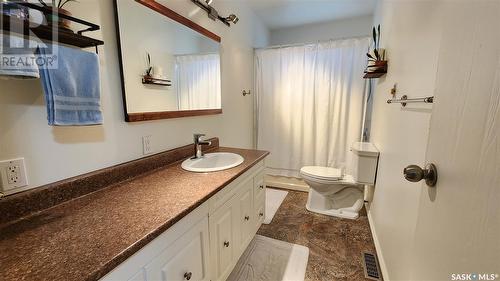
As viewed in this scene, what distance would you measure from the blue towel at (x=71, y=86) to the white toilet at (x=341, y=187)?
77.3 inches

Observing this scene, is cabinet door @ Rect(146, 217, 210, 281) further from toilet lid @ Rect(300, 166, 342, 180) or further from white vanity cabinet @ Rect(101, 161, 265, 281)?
toilet lid @ Rect(300, 166, 342, 180)

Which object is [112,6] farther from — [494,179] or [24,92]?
[494,179]

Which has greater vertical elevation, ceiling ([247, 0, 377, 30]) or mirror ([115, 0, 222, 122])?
ceiling ([247, 0, 377, 30])

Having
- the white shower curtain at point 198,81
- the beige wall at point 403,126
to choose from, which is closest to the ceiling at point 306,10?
the beige wall at point 403,126

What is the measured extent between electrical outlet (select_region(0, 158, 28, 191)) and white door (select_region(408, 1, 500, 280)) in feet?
4.41

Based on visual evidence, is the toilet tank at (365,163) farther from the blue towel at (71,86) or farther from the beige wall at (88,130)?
the blue towel at (71,86)

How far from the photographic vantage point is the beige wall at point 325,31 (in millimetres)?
2859

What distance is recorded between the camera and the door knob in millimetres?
601

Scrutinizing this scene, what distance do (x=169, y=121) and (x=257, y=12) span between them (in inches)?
79.3

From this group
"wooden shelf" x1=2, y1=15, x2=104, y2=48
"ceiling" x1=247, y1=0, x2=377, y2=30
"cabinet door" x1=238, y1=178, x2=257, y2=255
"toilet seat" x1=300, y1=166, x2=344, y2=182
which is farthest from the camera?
"ceiling" x1=247, y1=0, x2=377, y2=30

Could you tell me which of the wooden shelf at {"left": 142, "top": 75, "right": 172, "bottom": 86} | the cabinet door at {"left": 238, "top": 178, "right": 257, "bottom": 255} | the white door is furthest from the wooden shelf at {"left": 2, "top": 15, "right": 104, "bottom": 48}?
the white door

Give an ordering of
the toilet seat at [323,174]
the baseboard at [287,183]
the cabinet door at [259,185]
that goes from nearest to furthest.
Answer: the cabinet door at [259,185], the toilet seat at [323,174], the baseboard at [287,183]

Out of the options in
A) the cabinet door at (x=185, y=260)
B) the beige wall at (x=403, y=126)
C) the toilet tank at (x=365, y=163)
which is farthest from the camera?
the toilet tank at (x=365, y=163)

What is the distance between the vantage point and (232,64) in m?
2.26
